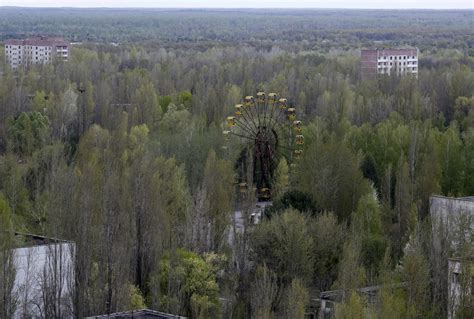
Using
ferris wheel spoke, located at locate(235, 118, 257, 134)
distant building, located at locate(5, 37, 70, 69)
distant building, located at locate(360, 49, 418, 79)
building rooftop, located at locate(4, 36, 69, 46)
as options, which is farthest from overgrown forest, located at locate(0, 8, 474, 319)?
building rooftop, located at locate(4, 36, 69, 46)

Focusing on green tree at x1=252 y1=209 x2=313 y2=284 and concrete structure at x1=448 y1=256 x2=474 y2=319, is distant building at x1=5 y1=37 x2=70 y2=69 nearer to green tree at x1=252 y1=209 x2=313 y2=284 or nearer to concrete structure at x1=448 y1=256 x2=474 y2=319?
green tree at x1=252 y1=209 x2=313 y2=284

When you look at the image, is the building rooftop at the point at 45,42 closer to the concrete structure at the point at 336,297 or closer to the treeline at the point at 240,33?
the treeline at the point at 240,33

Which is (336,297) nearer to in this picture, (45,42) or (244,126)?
(244,126)

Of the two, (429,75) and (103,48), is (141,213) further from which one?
(103,48)

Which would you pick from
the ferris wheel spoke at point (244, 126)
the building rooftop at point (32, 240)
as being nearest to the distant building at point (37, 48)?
the ferris wheel spoke at point (244, 126)

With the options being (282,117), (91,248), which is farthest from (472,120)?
(91,248)

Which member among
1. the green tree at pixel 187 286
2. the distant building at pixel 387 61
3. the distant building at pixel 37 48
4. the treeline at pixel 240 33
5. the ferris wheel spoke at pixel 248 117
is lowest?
the treeline at pixel 240 33
